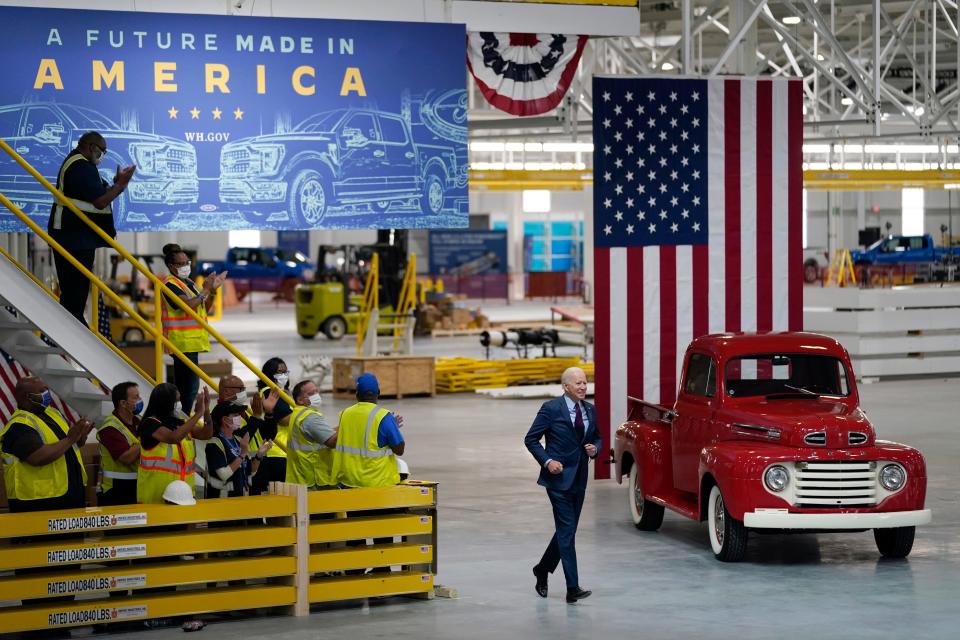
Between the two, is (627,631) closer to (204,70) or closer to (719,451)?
(719,451)

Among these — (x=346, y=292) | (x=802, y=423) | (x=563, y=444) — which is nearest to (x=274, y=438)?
(x=563, y=444)

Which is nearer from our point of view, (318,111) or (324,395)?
(318,111)

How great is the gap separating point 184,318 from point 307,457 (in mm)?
2937

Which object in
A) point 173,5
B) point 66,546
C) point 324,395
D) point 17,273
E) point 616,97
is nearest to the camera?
point 66,546

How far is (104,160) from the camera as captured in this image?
14.2 metres

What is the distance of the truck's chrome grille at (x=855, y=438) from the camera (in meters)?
11.7

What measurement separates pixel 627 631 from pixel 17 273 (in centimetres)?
560

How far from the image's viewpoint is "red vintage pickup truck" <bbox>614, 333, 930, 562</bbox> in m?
11.5

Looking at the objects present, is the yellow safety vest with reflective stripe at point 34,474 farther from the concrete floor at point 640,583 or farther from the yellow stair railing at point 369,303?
the yellow stair railing at point 369,303

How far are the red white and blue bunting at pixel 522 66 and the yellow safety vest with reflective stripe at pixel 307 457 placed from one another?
6039 millimetres

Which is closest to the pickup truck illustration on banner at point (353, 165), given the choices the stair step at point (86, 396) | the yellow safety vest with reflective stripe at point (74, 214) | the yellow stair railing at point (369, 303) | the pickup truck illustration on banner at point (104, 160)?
the pickup truck illustration on banner at point (104, 160)

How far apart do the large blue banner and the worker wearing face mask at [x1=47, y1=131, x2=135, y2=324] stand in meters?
1.25

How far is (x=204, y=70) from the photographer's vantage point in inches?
574

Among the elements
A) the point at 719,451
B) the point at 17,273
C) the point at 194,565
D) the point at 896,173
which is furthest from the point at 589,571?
the point at 896,173
